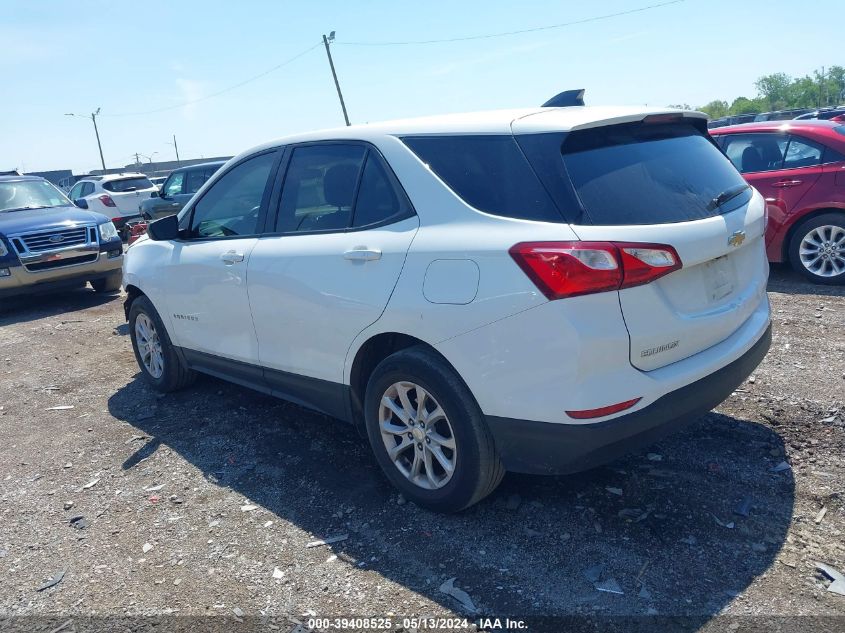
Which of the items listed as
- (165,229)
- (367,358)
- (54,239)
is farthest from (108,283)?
(367,358)

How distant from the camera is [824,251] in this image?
7355 millimetres

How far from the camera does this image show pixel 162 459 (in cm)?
455

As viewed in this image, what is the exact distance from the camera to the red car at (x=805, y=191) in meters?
7.30

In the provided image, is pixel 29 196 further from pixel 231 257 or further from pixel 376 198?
pixel 376 198

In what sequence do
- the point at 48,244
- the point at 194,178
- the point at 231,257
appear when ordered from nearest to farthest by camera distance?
1. the point at 231,257
2. the point at 48,244
3. the point at 194,178

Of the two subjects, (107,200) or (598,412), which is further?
(107,200)

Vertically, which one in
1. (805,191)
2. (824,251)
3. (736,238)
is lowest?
(824,251)

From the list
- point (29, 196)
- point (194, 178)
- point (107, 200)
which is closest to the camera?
point (29, 196)

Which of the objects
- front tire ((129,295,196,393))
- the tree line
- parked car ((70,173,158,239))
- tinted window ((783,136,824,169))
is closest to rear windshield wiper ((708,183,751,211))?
front tire ((129,295,196,393))

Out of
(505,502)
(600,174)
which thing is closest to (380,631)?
(505,502)

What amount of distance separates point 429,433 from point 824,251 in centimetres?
585

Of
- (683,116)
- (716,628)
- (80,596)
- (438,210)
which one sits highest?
(683,116)

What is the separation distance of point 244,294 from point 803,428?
3435 millimetres

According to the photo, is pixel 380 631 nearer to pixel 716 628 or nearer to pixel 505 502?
pixel 505 502
